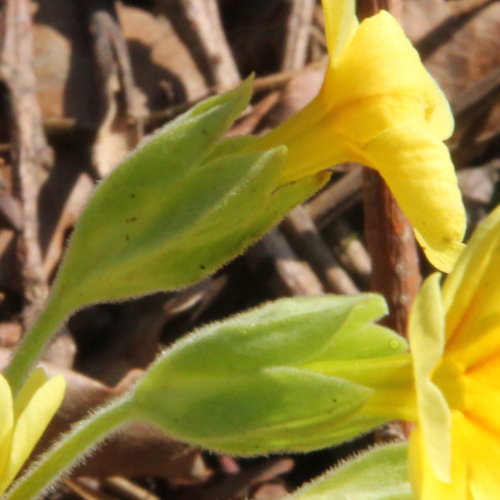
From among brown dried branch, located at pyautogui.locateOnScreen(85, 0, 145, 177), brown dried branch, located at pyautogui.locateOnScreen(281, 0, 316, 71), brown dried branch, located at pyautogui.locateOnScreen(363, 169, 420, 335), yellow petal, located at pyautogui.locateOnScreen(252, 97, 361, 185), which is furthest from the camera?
brown dried branch, located at pyautogui.locateOnScreen(281, 0, 316, 71)

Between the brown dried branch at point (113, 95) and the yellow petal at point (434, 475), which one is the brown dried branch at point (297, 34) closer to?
the brown dried branch at point (113, 95)

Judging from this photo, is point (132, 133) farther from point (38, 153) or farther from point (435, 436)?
point (435, 436)

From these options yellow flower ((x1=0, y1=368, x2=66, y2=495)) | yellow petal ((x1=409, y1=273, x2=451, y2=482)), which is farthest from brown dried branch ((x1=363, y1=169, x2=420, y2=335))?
yellow petal ((x1=409, y1=273, x2=451, y2=482))

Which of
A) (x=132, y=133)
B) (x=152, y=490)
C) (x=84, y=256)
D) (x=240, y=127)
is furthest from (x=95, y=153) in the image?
(x=84, y=256)

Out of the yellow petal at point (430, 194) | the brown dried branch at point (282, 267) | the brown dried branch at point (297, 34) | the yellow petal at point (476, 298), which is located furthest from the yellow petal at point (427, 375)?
the brown dried branch at point (297, 34)

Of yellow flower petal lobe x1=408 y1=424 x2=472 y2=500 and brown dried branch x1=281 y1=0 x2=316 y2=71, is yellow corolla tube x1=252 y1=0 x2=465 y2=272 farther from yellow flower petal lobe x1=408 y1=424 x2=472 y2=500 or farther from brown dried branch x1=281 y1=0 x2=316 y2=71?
brown dried branch x1=281 y1=0 x2=316 y2=71

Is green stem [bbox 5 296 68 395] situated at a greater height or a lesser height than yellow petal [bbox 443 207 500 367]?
lesser
